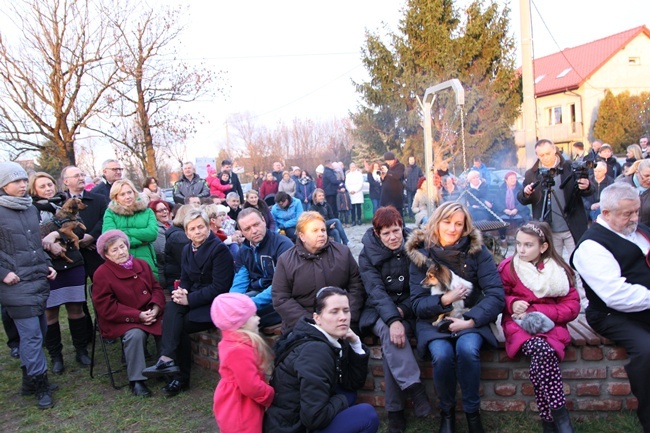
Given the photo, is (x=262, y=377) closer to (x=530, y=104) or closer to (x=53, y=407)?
(x=53, y=407)

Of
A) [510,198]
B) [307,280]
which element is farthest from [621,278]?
[510,198]

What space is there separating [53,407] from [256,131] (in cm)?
4599

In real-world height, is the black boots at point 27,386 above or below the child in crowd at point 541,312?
below

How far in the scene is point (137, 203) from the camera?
5727 mm

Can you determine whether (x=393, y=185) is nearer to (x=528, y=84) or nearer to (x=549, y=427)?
(x=528, y=84)

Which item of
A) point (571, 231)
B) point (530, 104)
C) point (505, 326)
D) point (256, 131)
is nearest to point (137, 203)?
point (505, 326)

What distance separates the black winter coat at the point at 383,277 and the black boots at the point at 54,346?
3.26 meters

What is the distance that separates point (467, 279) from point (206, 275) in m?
2.33

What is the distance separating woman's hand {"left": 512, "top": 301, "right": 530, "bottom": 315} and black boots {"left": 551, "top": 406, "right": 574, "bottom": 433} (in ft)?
2.12

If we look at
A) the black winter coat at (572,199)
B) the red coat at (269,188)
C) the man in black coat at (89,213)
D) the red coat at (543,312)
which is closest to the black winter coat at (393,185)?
the red coat at (269,188)

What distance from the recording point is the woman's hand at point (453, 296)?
3.62m

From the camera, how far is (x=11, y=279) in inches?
174

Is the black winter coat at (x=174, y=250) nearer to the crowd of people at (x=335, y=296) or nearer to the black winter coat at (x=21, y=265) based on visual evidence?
the crowd of people at (x=335, y=296)

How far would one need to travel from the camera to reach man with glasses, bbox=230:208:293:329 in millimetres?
4523
